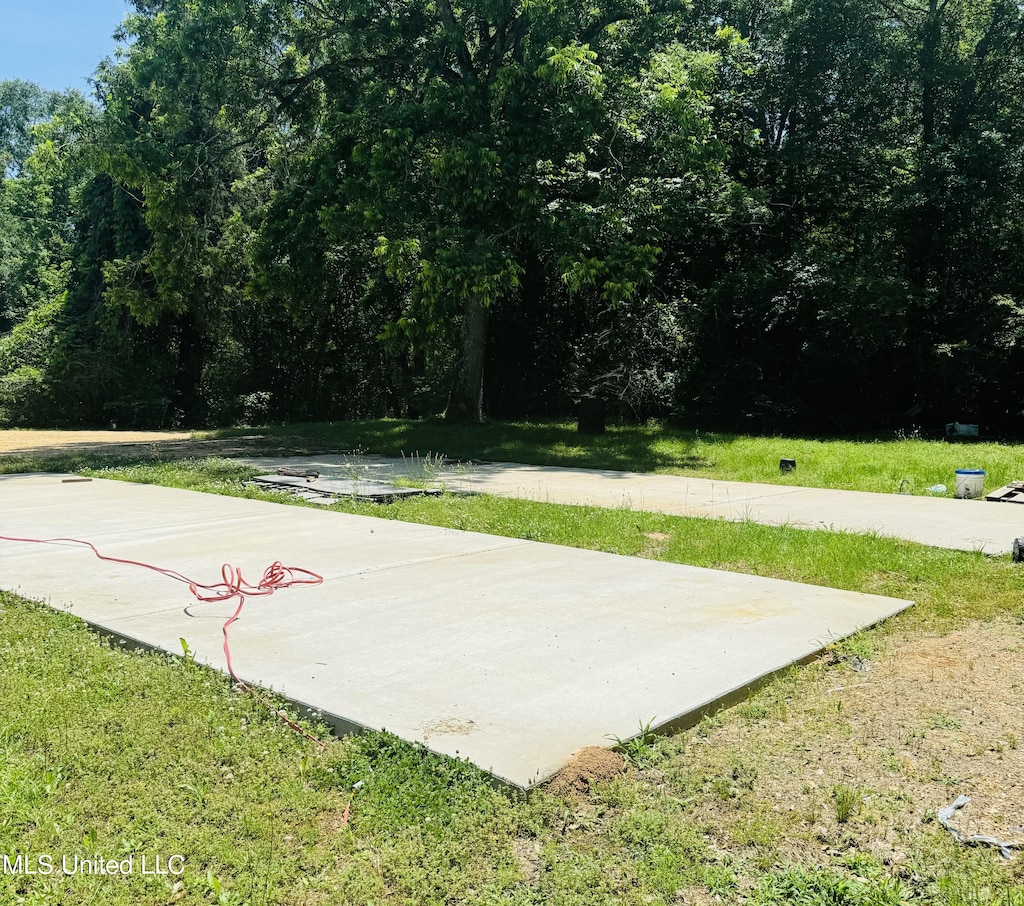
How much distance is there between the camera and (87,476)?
34.2 feet

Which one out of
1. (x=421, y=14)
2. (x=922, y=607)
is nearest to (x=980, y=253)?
(x=421, y=14)

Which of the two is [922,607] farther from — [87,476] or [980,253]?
[980,253]

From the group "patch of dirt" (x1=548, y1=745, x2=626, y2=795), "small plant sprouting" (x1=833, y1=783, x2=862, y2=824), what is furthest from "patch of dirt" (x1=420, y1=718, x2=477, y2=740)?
"small plant sprouting" (x1=833, y1=783, x2=862, y2=824)

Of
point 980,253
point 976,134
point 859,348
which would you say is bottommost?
point 859,348

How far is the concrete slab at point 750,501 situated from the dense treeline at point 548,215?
3.08 metres

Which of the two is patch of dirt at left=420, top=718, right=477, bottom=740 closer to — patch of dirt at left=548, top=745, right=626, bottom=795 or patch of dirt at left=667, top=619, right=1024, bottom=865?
patch of dirt at left=548, top=745, right=626, bottom=795

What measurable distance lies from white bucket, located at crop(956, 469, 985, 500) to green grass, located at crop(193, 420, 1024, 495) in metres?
0.63

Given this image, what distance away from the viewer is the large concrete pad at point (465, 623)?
330cm

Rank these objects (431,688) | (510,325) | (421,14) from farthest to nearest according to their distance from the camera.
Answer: (510,325), (421,14), (431,688)

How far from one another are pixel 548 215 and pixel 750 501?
18.9ft

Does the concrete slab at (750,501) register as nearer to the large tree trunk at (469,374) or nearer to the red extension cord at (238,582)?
the red extension cord at (238,582)

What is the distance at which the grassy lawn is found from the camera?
93.4 inches

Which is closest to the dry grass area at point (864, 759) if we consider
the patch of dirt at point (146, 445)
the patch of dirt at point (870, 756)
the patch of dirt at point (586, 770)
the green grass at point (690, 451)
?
the patch of dirt at point (870, 756)

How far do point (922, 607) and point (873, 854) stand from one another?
2655 mm
